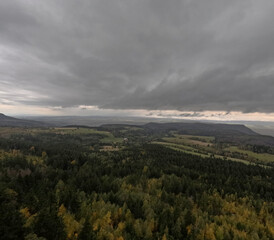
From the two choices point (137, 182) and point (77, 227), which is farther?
point (137, 182)

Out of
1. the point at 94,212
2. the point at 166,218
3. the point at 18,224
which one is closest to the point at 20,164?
the point at 94,212

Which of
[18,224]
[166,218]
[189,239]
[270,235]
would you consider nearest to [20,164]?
[18,224]

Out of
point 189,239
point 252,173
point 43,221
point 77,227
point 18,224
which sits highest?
point 18,224

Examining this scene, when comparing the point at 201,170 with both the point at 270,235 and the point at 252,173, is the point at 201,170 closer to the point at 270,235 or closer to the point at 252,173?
the point at 252,173

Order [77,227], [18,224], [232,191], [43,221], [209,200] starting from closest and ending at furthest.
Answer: [18,224] < [43,221] < [77,227] < [209,200] < [232,191]

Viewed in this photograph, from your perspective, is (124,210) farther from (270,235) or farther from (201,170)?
(201,170)

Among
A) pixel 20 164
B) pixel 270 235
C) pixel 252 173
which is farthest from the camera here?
pixel 252 173

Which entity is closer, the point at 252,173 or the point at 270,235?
the point at 270,235

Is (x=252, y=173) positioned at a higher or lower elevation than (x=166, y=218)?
lower

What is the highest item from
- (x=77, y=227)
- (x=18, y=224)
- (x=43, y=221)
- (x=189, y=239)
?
(x=18, y=224)
